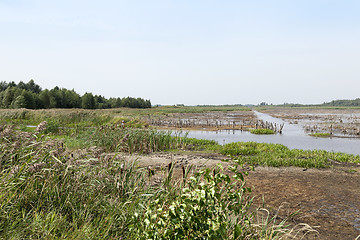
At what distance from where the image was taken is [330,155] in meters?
12.3

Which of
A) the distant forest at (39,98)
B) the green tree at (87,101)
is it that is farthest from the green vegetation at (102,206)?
the green tree at (87,101)

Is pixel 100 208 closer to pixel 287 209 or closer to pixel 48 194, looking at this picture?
pixel 48 194

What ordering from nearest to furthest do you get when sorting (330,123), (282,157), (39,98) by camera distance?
(282,157) → (330,123) → (39,98)

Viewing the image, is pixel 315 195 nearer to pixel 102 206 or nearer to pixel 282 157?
pixel 282 157

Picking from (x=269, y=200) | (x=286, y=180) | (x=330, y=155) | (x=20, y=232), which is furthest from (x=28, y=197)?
(x=330, y=155)

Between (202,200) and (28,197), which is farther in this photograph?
(28,197)

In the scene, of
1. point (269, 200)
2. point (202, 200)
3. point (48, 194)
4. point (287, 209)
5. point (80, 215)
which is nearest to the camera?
point (202, 200)

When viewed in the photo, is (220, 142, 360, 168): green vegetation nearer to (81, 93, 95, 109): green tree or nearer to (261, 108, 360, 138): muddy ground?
(261, 108, 360, 138): muddy ground

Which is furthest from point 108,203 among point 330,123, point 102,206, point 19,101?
point 19,101

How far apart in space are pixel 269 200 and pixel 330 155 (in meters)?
7.41

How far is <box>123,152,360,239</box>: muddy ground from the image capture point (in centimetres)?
551

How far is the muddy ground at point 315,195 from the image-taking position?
551 centimetres

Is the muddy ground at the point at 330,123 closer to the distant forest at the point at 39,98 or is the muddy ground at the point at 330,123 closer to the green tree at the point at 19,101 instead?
the green tree at the point at 19,101

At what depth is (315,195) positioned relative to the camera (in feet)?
23.6
